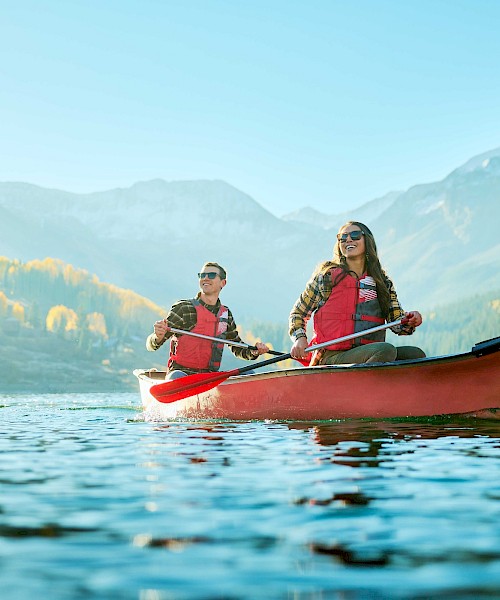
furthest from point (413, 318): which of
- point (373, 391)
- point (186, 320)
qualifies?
point (186, 320)

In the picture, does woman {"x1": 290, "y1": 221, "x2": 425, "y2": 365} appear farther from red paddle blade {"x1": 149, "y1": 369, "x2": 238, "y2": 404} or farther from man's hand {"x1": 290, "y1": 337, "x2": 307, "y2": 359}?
red paddle blade {"x1": 149, "y1": 369, "x2": 238, "y2": 404}

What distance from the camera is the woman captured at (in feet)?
39.7

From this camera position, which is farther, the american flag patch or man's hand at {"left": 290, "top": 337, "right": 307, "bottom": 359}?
man's hand at {"left": 290, "top": 337, "right": 307, "bottom": 359}

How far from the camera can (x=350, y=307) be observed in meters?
12.1

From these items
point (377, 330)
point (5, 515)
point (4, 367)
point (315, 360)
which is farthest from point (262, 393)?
point (4, 367)

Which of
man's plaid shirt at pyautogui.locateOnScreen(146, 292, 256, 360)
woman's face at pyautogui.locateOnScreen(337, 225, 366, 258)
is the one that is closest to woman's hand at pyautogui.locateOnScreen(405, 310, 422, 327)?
woman's face at pyautogui.locateOnScreen(337, 225, 366, 258)

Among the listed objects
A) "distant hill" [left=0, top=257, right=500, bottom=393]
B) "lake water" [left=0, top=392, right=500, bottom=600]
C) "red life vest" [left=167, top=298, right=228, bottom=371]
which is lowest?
"lake water" [left=0, top=392, right=500, bottom=600]

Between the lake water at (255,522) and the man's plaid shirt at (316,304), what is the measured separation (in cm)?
363

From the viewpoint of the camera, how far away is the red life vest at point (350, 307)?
12.1 meters

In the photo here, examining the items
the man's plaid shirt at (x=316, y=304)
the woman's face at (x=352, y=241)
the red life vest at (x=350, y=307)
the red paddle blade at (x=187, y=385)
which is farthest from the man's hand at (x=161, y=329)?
the woman's face at (x=352, y=241)

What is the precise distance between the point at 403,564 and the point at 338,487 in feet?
6.61

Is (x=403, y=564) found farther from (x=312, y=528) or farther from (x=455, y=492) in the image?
(x=455, y=492)

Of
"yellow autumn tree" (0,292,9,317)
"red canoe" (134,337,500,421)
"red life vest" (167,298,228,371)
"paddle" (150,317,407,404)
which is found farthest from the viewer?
"yellow autumn tree" (0,292,9,317)

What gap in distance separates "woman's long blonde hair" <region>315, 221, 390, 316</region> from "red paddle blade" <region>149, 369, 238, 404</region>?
7.64ft
